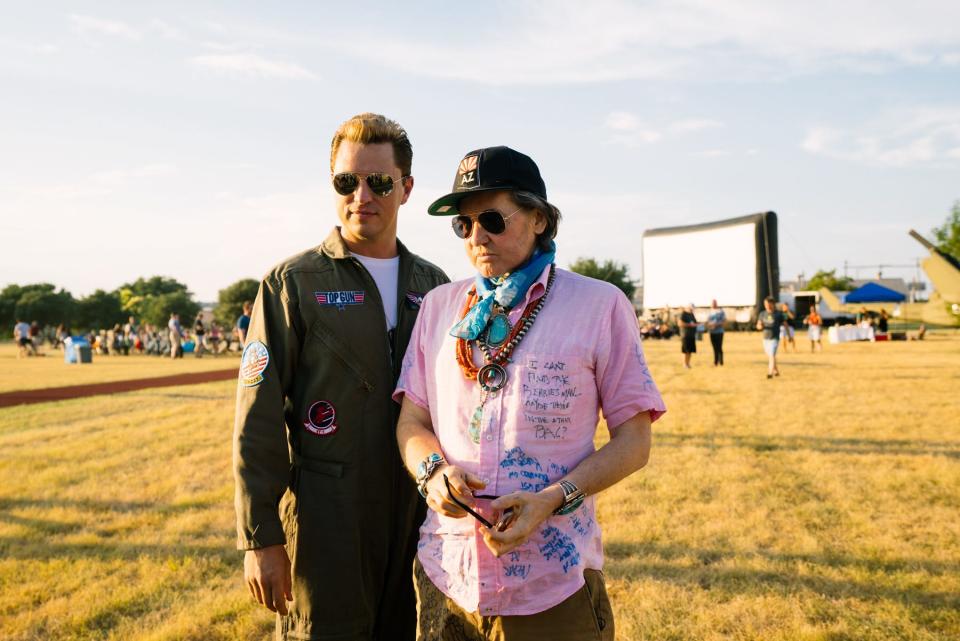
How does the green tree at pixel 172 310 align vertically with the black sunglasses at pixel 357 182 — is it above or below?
above

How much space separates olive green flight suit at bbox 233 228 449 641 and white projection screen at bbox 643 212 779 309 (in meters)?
41.3

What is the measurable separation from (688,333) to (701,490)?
46.5 ft

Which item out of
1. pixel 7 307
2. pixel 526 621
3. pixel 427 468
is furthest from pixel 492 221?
pixel 7 307

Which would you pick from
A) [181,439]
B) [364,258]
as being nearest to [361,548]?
[364,258]

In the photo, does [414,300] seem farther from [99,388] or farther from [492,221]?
[99,388]

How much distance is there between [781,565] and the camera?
473cm

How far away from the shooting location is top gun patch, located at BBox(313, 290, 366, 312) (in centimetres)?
242

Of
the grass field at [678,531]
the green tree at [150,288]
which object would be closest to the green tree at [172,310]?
the green tree at [150,288]

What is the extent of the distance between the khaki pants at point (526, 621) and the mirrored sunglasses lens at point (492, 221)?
978 mm

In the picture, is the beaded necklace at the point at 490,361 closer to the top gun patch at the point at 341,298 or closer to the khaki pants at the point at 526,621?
the khaki pants at the point at 526,621

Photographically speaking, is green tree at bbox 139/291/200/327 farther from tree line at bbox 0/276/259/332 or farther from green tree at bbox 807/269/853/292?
green tree at bbox 807/269/853/292

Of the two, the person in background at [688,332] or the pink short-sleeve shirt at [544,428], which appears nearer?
the pink short-sleeve shirt at [544,428]

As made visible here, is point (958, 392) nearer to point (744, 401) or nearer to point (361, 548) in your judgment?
point (744, 401)

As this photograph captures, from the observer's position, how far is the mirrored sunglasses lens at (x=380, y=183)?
2.52 meters
